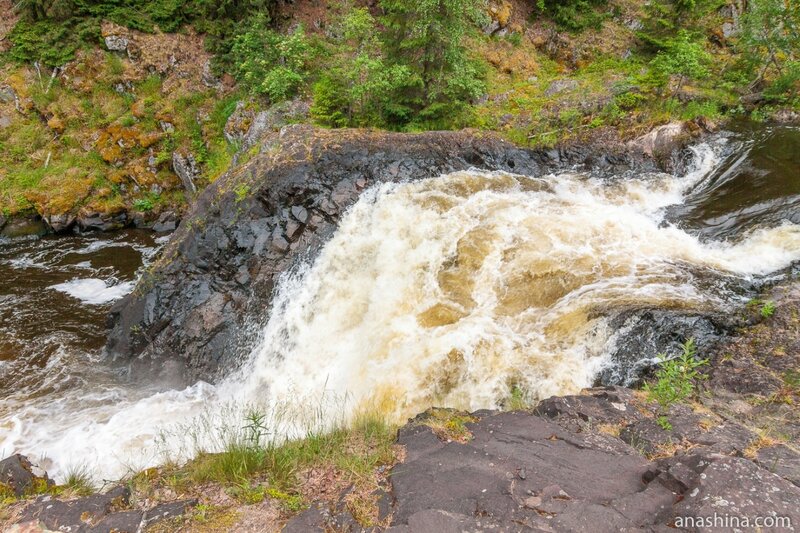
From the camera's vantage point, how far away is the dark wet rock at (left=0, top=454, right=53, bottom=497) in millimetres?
3888

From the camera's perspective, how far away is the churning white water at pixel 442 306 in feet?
18.5

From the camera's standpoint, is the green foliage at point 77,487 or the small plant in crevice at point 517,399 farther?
the small plant in crevice at point 517,399

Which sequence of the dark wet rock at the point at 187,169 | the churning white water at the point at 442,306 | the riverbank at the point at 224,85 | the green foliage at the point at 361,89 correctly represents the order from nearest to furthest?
the churning white water at the point at 442,306 < the green foliage at the point at 361,89 < the riverbank at the point at 224,85 < the dark wet rock at the point at 187,169

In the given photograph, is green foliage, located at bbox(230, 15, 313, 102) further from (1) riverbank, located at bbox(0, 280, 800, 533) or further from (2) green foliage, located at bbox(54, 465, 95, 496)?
(1) riverbank, located at bbox(0, 280, 800, 533)

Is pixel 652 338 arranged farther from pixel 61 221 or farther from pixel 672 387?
pixel 61 221

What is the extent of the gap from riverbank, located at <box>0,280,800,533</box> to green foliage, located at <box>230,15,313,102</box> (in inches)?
394

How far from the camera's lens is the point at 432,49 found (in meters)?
9.50

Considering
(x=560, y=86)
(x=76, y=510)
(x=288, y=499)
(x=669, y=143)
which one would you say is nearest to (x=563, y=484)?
(x=288, y=499)

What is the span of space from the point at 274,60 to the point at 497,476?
13.2 metres

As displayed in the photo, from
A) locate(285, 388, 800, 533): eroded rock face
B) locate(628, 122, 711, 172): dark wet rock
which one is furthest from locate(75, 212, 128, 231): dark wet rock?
locate(628, 122, 711, 172): dark wet rock

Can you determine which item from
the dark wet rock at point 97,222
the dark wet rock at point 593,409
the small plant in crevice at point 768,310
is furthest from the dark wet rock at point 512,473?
the dark wet rock at point 97,222

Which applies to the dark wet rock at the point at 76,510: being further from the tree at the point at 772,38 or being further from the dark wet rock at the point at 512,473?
the tree at the point at 772,38

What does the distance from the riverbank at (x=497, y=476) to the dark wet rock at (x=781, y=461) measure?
0.02 meters

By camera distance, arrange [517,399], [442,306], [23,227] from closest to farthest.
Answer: [517,399]
[442,306]
[23,227]
